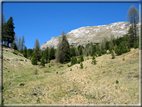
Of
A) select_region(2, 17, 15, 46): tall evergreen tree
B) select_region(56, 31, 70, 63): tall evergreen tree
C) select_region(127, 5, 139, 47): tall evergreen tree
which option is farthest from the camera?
select_region(56, 31, 70, 63): tall evergreen tree

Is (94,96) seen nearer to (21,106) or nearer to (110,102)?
Result: (110,102)

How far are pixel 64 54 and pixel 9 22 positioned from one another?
96.1ft

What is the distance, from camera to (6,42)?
40.9m

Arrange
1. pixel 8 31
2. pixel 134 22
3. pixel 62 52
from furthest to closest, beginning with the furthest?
1. pixel 62 52
2. pixel 8 31
3. pixel 134 22

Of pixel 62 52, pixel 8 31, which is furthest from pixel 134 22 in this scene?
pixel 8 31

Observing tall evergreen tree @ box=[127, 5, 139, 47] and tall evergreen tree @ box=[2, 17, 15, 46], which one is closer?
tall evergreen tree @ box=[127, 5, 139, 47]

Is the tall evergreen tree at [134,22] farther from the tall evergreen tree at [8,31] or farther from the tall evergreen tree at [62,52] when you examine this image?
Answer: the tall evergreen tree at [8,31]

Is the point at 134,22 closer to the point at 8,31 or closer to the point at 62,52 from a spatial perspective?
the point at 62,52

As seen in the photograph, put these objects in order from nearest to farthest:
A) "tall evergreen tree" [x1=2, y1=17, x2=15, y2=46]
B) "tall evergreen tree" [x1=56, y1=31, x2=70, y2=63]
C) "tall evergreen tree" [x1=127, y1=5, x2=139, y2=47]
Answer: "tall evergreen tree" [x1=127, y1=5, x2=139, y2=47] < "tall evergreen tree" [x1=2, y1=17, x2=15, y2=46] < "tall evergreen tree" [x1=56, y1=31, x2=70, y2=63]

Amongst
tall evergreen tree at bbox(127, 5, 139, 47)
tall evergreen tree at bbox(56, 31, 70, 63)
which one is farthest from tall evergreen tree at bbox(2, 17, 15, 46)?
tall evergreen tree at bbox(127, 5, 139, 47)

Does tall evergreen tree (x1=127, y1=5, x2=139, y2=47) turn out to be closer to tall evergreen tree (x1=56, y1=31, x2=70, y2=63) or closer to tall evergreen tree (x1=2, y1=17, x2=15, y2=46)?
tall evergreen tree (x1=56, y1=31, x2=70, y2=63)

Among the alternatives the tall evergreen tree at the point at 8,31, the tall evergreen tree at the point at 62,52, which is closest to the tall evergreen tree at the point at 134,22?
the tall evergreen tree at the point at 62,52

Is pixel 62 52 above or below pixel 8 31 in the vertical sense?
below

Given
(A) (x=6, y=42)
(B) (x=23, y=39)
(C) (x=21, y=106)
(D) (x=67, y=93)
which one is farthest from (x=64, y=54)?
(B) (x=23, y=39)
